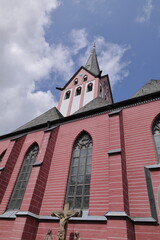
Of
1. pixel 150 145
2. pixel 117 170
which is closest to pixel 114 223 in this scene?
pixel 117 170

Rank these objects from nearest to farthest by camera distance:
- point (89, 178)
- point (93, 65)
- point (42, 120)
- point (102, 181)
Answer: point (102, 181) → point (89, 178) → point (42, 120) → point (93, 65)

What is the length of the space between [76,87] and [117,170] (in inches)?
667

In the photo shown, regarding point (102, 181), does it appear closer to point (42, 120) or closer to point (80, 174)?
point (80, 174)

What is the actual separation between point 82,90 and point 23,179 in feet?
45.5

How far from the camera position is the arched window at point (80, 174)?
768 centimetres

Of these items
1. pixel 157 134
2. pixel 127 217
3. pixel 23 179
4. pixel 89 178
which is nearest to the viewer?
pixel 127 217

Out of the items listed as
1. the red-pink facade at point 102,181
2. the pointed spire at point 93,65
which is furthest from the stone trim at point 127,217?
the pointed spire at point 93,65

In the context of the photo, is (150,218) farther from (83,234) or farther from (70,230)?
(70,230)

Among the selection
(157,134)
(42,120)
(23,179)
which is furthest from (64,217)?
(42,120)

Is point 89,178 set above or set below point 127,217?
above

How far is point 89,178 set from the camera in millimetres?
8172

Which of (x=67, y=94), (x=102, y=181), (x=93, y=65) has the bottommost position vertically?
(x=102, y=181)

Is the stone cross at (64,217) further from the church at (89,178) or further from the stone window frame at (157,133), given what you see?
the stone window frame at (157,133)

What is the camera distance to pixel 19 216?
23.2 ft
